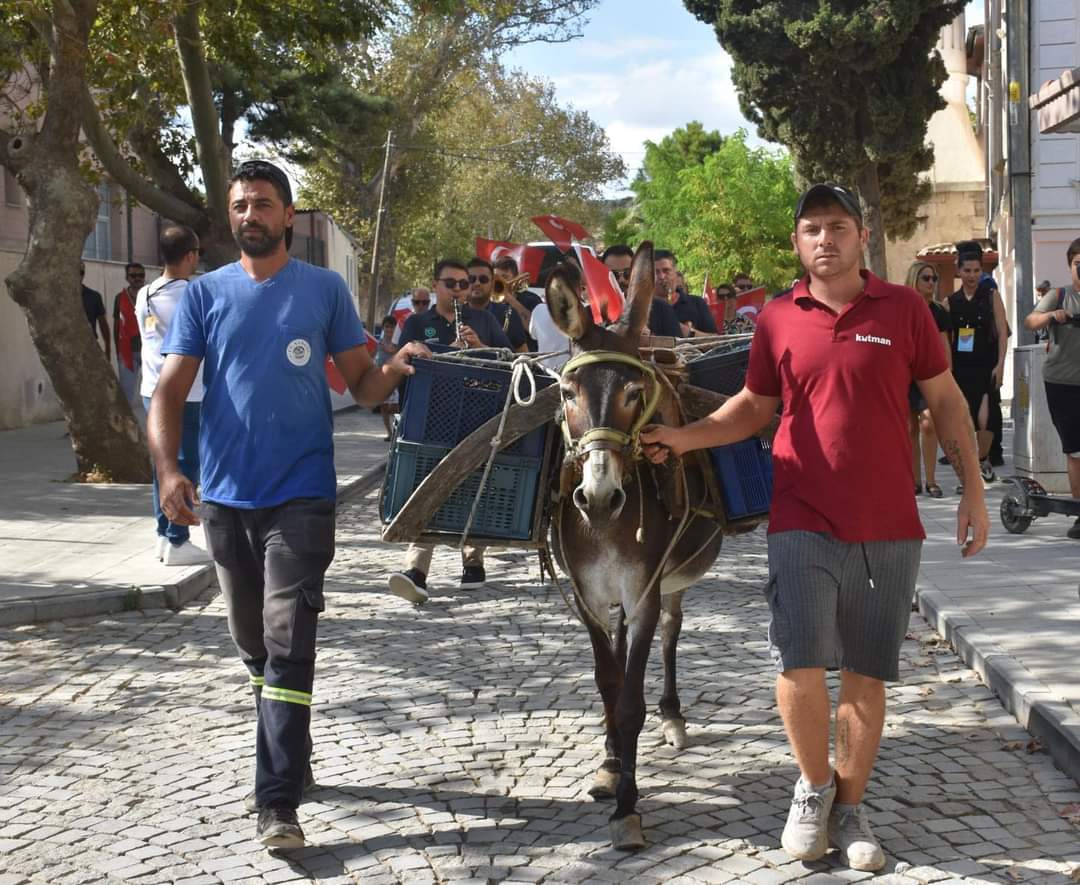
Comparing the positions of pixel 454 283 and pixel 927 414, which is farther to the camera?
pixel 927 414

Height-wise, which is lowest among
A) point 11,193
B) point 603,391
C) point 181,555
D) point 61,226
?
point 181,555

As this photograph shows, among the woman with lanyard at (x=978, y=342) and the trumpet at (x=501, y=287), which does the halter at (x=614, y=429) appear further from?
the woman with lanyard at (x=978, y=342)

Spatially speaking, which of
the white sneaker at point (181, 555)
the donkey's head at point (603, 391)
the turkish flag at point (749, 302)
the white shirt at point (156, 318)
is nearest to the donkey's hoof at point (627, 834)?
the donkey's head at point (603, 391)

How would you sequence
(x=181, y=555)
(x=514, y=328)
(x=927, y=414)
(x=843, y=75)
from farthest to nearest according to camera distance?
(x=843, y=75)
(x=927, y=414)
(x=514, y=328)
(x=181, y=555)

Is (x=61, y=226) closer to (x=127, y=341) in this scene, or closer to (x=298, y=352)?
(x=127, y=341)

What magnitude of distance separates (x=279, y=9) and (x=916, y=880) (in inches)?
625

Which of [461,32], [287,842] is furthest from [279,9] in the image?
[461,32]

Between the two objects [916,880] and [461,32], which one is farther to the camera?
[461,32]

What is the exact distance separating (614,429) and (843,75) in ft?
93.9

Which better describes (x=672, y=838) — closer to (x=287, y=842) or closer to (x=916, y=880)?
(x=916, y=880)

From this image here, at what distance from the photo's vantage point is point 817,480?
4.59 m

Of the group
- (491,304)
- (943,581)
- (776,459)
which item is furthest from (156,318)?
(776,459)

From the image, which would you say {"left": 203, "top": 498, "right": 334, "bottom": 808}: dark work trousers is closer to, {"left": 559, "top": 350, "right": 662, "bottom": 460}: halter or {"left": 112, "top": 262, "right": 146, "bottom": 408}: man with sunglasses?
{"left": 559, "top": 350, "right": 662, "bottom": 460}: halter

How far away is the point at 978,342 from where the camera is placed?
14625 mm
